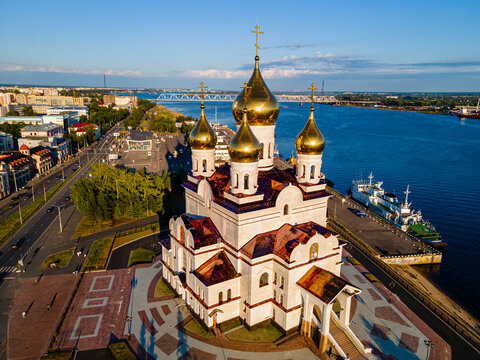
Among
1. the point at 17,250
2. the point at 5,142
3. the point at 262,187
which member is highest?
the point at 262,187

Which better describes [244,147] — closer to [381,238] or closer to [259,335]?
[259,335]

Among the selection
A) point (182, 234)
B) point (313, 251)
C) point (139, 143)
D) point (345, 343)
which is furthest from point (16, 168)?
point (345, 343)

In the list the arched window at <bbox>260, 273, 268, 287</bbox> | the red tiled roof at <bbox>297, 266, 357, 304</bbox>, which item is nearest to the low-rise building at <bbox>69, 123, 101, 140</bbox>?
the arched window at <bbox>260, 273, 268, 287</bbox>

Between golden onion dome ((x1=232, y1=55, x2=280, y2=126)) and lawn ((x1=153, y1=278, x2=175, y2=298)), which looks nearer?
golden onion dome ((x1=232, y1=55, x2=280, y2=126))

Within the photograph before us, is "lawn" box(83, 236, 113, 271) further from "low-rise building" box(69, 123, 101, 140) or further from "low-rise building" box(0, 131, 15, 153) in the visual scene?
"low-rise building" box(69, 123, 101, 140)

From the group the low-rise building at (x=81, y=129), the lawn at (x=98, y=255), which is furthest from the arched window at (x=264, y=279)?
the low-rise building at (x=81, y=129)

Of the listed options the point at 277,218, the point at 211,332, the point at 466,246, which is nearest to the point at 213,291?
the point at 211,332

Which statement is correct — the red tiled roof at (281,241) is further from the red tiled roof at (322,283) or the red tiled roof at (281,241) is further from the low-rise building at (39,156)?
the low-rise building at (39,156)
